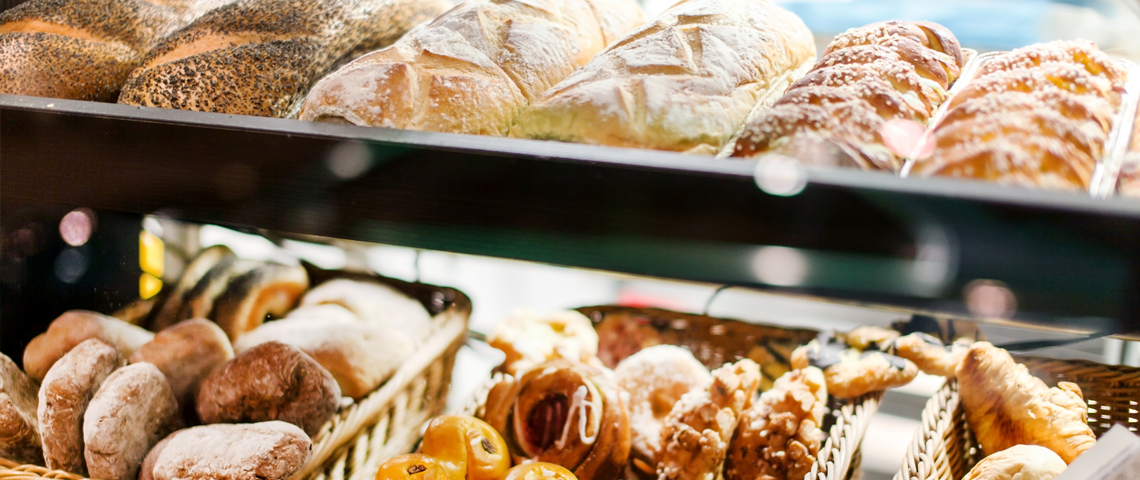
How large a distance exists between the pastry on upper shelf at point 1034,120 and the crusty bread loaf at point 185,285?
1.31 m

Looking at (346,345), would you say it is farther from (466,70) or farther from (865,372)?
(865,372)

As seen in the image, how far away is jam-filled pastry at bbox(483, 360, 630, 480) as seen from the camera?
1.11 m

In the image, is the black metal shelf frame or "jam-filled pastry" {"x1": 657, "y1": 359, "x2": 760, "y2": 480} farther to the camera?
"jam-filled pastry" {"x1": 657, "y1": 359, "x2": 760, "y2": 480}

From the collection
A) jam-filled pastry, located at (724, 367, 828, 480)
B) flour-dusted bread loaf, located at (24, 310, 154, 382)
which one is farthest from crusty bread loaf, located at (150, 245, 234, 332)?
jam-filled pastry, located at (724, 367, 828, 480)

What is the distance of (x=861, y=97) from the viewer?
32.2 inches

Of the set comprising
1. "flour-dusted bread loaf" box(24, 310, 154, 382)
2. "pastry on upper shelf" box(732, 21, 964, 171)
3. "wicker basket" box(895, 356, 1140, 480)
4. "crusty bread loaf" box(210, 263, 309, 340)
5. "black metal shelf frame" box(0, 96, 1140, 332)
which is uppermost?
"pastry on upper shelf" box(732, 21, 964, 171)

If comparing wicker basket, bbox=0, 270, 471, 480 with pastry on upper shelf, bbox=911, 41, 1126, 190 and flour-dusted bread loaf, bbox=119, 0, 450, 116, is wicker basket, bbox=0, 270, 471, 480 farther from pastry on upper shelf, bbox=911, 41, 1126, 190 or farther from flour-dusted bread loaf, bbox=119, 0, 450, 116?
pastry on upper shelf, bbox=911, 41, 1126, 190

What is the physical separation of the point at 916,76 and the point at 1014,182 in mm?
309

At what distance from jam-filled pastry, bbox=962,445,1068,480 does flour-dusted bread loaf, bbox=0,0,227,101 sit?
1.39 m

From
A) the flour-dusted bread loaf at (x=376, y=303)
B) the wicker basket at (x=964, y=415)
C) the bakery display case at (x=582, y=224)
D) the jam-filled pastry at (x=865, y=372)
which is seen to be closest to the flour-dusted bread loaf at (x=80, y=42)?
the bakery display case at (x=582, y=224)

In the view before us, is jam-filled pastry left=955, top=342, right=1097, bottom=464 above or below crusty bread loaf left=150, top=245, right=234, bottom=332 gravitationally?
below

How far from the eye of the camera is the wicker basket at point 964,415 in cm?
→ 105

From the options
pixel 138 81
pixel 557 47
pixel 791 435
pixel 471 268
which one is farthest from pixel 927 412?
pixel 138 81

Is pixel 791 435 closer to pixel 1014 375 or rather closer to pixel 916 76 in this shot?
pixel 1014 375
